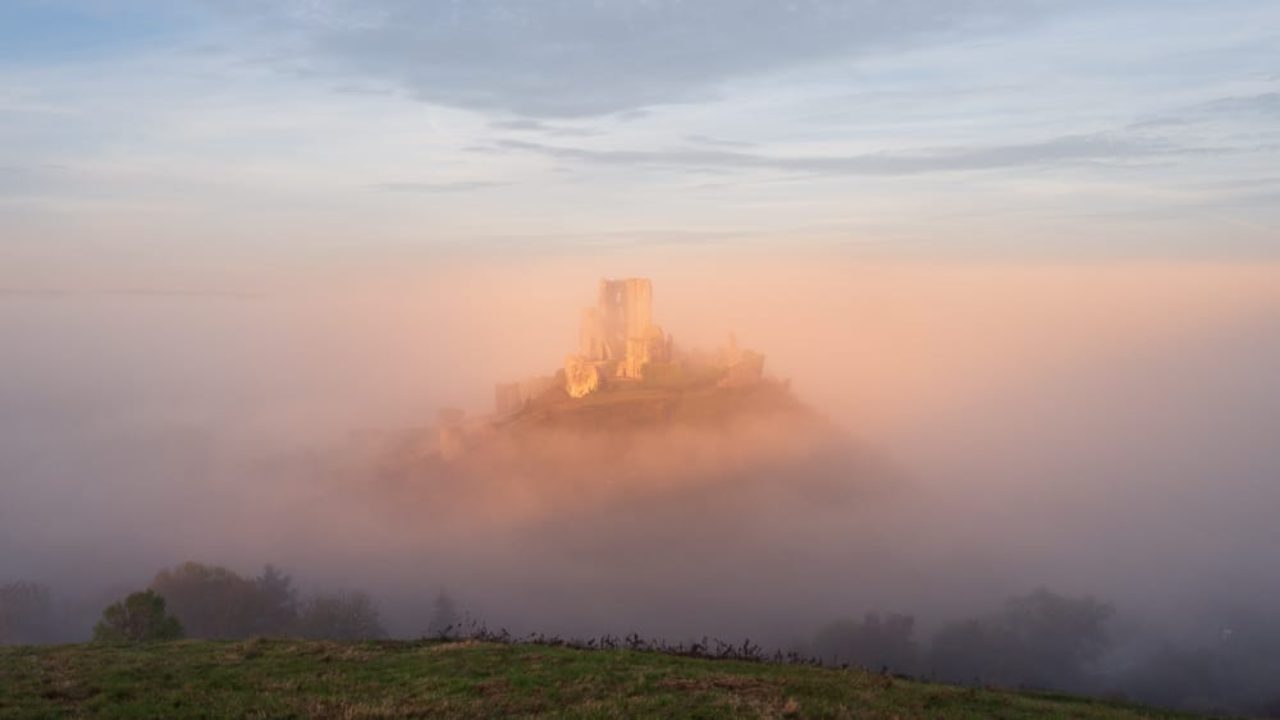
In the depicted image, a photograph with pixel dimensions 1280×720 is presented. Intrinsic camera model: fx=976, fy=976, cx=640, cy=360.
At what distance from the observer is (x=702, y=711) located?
21500mm

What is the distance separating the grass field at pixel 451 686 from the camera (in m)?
22.4

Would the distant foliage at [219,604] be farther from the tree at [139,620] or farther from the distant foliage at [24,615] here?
the tree at [139,620]

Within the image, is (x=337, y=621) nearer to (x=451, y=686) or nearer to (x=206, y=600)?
(x=206, y=600)

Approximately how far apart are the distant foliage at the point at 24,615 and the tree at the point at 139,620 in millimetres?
64962

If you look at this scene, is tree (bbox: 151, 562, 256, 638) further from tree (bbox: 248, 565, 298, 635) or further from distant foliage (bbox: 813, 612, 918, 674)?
distant foliage (bbox: 813, 612, 918, 674)

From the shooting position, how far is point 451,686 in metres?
24.7

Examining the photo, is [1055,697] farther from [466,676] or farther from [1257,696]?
[1257,696]

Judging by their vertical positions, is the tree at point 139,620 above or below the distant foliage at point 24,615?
above

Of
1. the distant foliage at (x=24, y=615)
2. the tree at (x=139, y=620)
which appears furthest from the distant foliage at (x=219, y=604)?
the tree at (x=139, y=620)

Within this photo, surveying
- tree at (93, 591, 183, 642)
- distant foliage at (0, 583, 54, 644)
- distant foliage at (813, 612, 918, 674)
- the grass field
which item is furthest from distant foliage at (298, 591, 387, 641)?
distant foliage at (813, 612, 918, 674)

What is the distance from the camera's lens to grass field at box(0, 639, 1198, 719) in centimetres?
2244

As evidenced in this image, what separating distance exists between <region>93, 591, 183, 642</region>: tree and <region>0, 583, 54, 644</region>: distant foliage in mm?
64962

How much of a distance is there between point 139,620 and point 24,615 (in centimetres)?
8343

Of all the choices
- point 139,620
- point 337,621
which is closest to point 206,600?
point 337,621
